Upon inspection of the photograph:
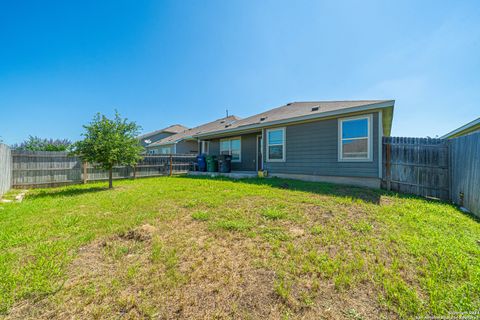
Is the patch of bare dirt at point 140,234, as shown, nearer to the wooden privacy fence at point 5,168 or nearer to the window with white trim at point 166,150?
the wooden privacy fence at point 5,168

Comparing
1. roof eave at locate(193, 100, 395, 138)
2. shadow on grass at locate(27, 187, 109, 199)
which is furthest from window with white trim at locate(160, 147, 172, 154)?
shadow on grass at locate(27, 187, 109, 199)

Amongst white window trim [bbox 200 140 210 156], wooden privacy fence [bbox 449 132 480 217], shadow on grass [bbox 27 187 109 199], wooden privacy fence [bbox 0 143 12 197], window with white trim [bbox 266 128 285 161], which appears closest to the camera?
wooden privacy fence [bbox 449 132 480 217]

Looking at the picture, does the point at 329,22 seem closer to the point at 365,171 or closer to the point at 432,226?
the point at 365,171

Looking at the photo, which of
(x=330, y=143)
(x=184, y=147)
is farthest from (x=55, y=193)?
(x=184, y=147)

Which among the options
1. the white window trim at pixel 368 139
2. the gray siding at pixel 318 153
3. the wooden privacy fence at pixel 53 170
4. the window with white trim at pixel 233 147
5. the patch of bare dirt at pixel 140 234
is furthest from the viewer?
the window with white trim at pixel 233 147

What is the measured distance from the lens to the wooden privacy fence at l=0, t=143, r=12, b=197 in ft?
19.7

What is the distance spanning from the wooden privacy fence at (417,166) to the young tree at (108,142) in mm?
9642

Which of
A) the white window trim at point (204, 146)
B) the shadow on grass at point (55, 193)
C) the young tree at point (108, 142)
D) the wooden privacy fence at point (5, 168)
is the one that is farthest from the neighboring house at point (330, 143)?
the wooden privacy fence at point (5, 168)

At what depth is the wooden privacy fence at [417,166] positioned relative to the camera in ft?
18.4

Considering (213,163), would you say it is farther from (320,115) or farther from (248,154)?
(320,115)

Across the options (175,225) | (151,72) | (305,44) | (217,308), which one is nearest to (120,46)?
(151,72)

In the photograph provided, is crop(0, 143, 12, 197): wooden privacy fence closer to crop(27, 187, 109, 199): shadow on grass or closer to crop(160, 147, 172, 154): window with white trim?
crop(27, 187, 109, 199): shadow on grass

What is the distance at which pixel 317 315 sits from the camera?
1582 mm

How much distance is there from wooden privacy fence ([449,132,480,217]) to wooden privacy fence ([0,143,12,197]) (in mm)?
12946
